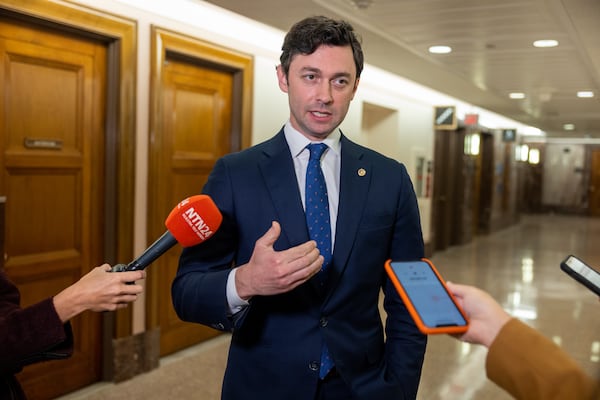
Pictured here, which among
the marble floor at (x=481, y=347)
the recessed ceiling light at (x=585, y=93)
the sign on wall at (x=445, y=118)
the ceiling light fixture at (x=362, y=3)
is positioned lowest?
the marble floor at (x=481, y=347)

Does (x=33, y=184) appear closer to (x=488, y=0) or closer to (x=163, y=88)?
(x=163, y=88)

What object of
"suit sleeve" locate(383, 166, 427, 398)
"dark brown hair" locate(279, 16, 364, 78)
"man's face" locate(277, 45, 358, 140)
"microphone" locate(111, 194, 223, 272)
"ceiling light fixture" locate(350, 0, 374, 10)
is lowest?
"suit sleeve" locate(383, 166, 427, 398)

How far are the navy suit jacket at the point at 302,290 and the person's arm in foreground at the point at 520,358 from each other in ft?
1.55

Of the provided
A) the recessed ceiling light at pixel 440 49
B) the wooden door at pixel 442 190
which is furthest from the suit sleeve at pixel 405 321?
the wooden door at pixel 442 190

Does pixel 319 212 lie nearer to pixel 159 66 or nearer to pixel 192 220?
pixel 192 220

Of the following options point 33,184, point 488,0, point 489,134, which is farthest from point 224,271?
point 489,134

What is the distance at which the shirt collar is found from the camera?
183 centimetres

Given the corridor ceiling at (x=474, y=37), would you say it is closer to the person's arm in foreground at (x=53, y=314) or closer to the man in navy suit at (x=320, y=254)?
the man in navy suit at (x=320, y=254)

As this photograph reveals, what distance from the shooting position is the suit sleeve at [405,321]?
1.78 metres

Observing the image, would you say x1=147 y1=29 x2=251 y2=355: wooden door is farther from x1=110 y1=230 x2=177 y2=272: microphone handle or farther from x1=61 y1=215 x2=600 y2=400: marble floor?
x1=110 y1=230 x2=177 y2=272: microphone handle

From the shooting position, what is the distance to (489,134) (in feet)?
46.6

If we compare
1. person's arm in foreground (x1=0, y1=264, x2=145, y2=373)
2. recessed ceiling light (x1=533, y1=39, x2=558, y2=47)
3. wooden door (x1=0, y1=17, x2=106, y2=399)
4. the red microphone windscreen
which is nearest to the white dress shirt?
the red microphone windscreen

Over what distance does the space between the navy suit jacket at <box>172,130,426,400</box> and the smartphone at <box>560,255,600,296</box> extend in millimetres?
549

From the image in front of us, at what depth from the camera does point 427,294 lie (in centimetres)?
124
